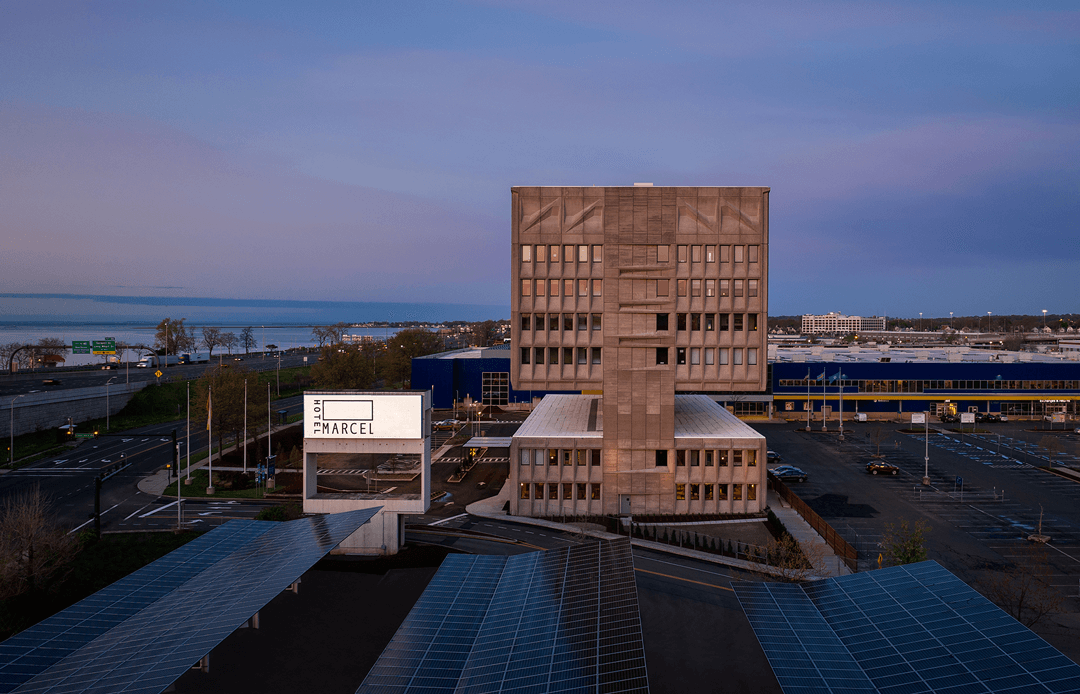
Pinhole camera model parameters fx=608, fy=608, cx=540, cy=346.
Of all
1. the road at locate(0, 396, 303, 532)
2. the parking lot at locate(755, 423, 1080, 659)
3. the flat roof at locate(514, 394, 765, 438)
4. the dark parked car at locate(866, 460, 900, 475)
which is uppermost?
the flat roof at locate(514, 394, 765, 438)

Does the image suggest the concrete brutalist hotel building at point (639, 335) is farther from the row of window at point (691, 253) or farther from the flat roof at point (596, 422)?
the flat roof at point (596, 422)

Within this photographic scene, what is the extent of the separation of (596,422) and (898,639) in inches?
1584

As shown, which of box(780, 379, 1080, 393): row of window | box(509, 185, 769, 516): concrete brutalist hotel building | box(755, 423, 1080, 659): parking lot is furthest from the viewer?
box(780, 379, 1080, 393): row of window

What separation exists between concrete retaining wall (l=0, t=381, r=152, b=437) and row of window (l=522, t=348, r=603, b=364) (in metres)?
64.0

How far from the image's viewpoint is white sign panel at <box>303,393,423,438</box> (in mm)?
41344

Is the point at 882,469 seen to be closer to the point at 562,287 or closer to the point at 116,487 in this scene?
the point at 562,287

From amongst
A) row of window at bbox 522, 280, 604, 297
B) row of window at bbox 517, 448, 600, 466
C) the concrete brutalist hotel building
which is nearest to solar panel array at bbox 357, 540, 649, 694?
row of window at bbox 517, 448, 600, 466

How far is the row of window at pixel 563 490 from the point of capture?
52.9 metres

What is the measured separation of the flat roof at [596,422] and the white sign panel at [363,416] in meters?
14.4

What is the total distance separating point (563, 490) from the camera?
53.2m

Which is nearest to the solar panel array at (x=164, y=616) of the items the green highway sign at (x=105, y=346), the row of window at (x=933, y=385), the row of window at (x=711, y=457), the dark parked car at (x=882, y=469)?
the row of window at (x=711, y=457)

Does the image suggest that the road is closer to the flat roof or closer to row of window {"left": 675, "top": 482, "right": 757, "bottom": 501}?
the flat roof

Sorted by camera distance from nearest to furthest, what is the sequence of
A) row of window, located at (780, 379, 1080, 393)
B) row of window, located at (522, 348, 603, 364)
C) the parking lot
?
the parking lot → row of window, located at (522, 348, 603, 364) → row of window, located at (780, 379, 1080, 393)

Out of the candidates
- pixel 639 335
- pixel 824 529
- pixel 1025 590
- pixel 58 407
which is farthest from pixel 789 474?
pixel 58 407
